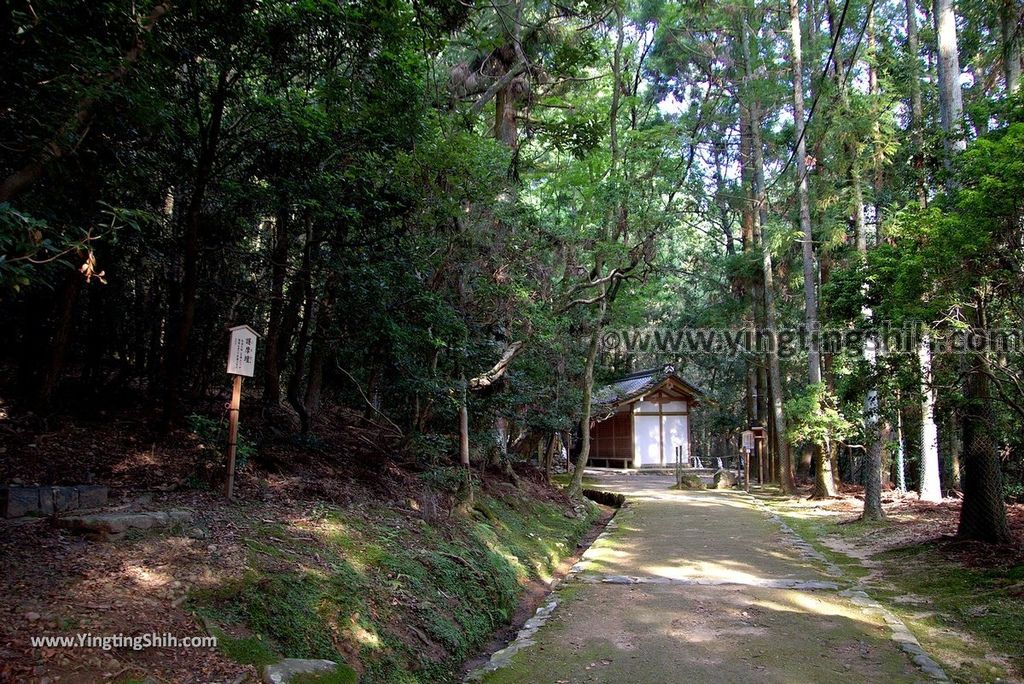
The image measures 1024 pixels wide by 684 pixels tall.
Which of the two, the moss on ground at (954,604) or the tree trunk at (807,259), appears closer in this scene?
the moss on ground at (954,604)

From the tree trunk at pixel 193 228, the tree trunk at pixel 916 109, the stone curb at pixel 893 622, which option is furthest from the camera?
the tree trunk at pixel 916 109

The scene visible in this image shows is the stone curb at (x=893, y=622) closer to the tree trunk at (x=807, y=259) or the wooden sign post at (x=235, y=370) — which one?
the tree trunk at (x=807, y=259)

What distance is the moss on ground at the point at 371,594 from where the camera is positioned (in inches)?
155

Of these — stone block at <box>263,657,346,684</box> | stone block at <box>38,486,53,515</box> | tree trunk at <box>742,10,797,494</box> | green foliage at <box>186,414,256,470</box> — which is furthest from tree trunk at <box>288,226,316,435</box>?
tree trunk at <box>742,10,797,494</box>

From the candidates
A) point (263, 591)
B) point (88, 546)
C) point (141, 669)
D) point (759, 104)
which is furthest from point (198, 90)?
point (759, 104)

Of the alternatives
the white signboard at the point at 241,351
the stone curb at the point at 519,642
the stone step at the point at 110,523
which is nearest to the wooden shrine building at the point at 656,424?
the stone curb at the point at 519,642

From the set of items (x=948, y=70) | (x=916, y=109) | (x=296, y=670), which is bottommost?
(x=296, y=670)

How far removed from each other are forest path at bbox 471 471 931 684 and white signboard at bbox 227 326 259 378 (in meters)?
3.62

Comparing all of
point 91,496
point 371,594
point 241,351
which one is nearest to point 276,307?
point 241,351

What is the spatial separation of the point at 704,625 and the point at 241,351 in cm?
513

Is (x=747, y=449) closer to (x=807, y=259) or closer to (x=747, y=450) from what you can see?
(x=747, y=450)

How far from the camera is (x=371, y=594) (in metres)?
4.92

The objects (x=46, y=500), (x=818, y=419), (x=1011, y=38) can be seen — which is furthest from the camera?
(x=818, y=419)

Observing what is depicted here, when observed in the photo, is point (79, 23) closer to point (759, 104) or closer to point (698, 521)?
point (698, 521)
